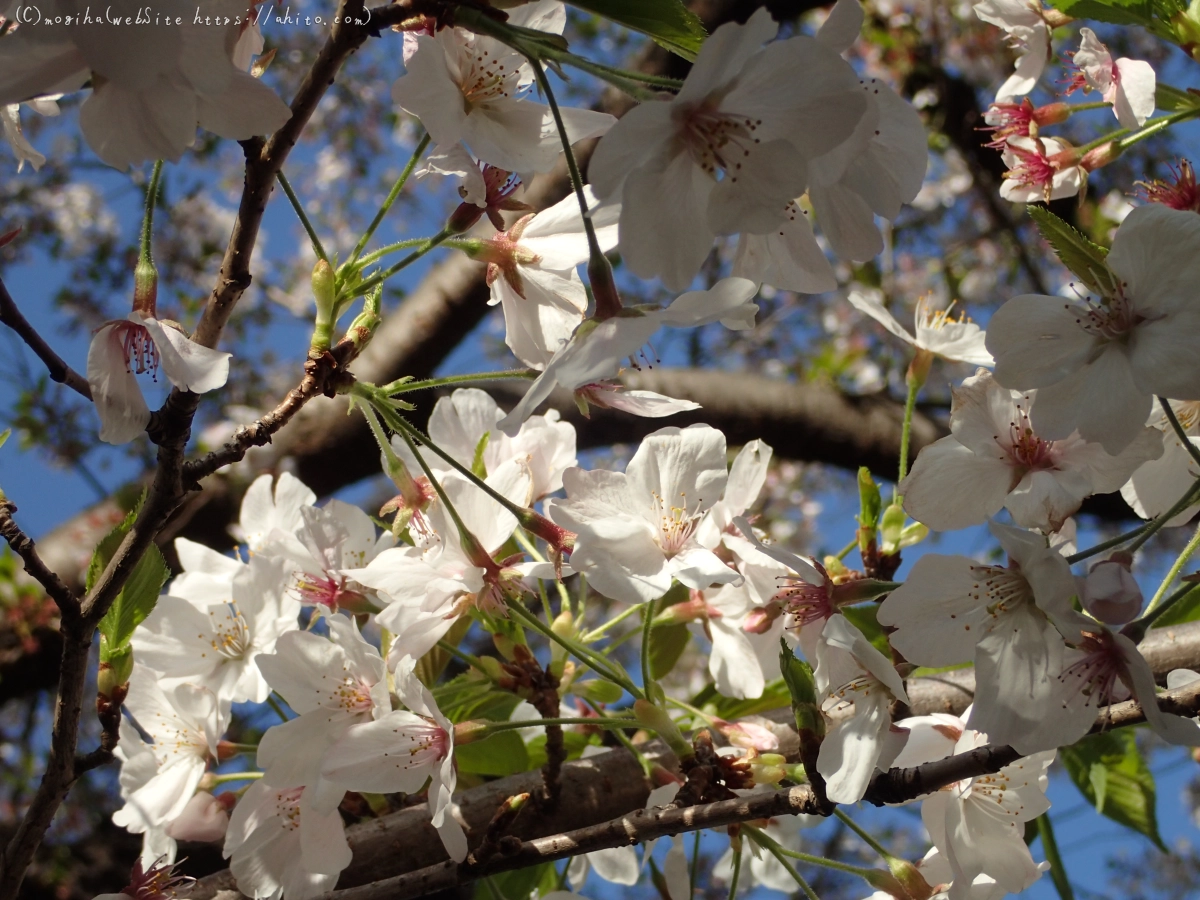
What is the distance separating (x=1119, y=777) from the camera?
1.25 m

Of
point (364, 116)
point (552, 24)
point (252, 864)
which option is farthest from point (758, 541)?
point (364, 116)

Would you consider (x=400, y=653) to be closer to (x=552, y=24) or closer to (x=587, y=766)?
(x=587, y=766)

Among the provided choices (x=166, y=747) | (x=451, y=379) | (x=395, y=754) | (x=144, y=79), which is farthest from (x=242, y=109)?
(x=166, y=747)

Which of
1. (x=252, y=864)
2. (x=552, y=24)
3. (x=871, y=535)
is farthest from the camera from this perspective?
(x=871, y=535)

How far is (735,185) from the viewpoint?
24.0 inches

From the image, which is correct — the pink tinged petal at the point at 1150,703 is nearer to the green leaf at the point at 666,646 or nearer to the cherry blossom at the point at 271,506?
the green leaf at the point at 666,646

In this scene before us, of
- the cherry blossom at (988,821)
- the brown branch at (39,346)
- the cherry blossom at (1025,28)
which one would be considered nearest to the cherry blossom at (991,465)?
the cherry blossom at (988,821)

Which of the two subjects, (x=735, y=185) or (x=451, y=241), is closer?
(x=735, y=185)

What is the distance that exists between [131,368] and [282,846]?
1.52 feet

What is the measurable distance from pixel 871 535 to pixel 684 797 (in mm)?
420

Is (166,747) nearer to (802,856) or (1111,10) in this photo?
(802,856)

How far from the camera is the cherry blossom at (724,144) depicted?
60cm

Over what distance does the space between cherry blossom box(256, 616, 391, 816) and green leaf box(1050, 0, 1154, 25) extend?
0.90 m

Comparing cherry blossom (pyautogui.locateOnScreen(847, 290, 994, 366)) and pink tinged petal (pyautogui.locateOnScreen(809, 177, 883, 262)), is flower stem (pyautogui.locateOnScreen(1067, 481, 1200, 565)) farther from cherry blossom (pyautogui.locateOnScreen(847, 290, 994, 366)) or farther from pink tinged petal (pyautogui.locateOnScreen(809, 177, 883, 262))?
cherry blossom (pyautogui.locateOnScreen(847, 290, 994, 366))
